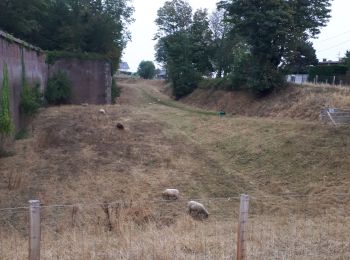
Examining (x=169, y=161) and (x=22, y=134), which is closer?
(x=169, y=161)

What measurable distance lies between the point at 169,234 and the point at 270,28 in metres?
27.1

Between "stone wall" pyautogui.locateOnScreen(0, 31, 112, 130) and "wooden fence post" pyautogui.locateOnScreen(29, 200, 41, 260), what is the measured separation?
16.9 m

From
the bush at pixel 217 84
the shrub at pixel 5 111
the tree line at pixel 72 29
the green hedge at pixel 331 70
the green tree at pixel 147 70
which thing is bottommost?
the green tree at pixel 147 70

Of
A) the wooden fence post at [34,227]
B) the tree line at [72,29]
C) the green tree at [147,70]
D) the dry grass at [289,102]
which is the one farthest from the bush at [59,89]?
the green tree at [147,70]

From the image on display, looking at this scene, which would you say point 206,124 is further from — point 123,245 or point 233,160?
point 123,245

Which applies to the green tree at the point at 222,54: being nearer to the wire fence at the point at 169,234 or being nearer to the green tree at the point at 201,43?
the green tree at the point at 201,43

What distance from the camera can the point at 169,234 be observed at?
A: 7875 millimetres

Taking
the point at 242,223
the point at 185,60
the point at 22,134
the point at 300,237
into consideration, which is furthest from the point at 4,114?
the point at 185,60

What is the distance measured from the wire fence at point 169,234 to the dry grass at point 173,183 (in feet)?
0.10

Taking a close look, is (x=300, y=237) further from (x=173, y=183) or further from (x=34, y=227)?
(x=173, y=183)

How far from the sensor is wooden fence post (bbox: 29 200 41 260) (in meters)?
5.25

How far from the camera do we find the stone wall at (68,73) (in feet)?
73.6

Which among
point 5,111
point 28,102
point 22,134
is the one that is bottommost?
point 22,134

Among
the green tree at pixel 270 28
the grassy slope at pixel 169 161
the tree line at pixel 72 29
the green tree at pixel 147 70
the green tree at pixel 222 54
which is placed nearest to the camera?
the grassy slope at pixel 169 161
